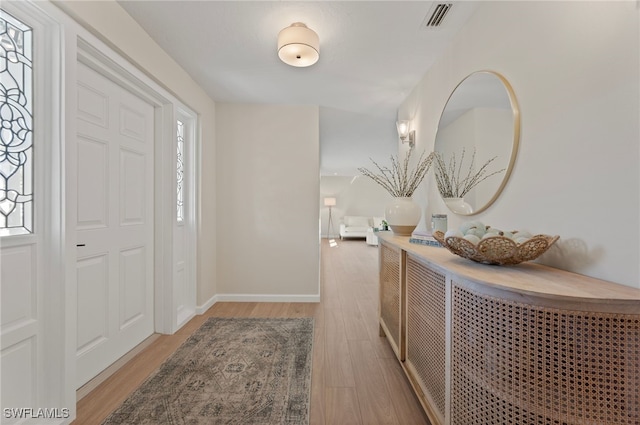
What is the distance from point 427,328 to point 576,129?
107 cm

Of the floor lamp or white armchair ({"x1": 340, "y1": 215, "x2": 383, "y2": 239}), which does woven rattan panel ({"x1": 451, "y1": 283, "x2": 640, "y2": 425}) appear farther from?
the floor lamp

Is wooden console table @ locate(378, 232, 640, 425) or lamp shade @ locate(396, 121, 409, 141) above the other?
lamp shade @ locate(396, 121, 409, 141)

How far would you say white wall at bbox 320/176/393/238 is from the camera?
445 inches

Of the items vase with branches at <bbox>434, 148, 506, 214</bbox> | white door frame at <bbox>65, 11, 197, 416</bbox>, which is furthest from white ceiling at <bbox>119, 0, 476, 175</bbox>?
vase with branches at <bbox>434, 148, 506, 214</bbox>

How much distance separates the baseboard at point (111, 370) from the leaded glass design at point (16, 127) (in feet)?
3.46

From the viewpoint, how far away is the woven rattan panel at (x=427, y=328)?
128cm

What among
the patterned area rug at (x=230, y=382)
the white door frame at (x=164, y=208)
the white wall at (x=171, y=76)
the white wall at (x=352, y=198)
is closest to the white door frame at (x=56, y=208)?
the white wall at (x=171, y=76)

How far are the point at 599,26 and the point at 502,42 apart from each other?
58 cm

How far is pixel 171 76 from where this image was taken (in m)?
2.43

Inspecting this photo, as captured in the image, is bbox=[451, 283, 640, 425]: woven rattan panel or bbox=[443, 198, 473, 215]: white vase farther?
bbox=[443, 198, 473, 215]: white vase

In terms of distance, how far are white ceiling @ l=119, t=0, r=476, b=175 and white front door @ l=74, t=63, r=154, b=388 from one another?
625mm

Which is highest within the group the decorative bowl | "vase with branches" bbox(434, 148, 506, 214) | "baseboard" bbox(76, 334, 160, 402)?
"vase with branches" bbox(434, 148, 506, 214)

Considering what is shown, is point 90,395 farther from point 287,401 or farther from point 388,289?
point 388,289

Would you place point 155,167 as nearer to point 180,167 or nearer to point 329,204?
point 180,167
